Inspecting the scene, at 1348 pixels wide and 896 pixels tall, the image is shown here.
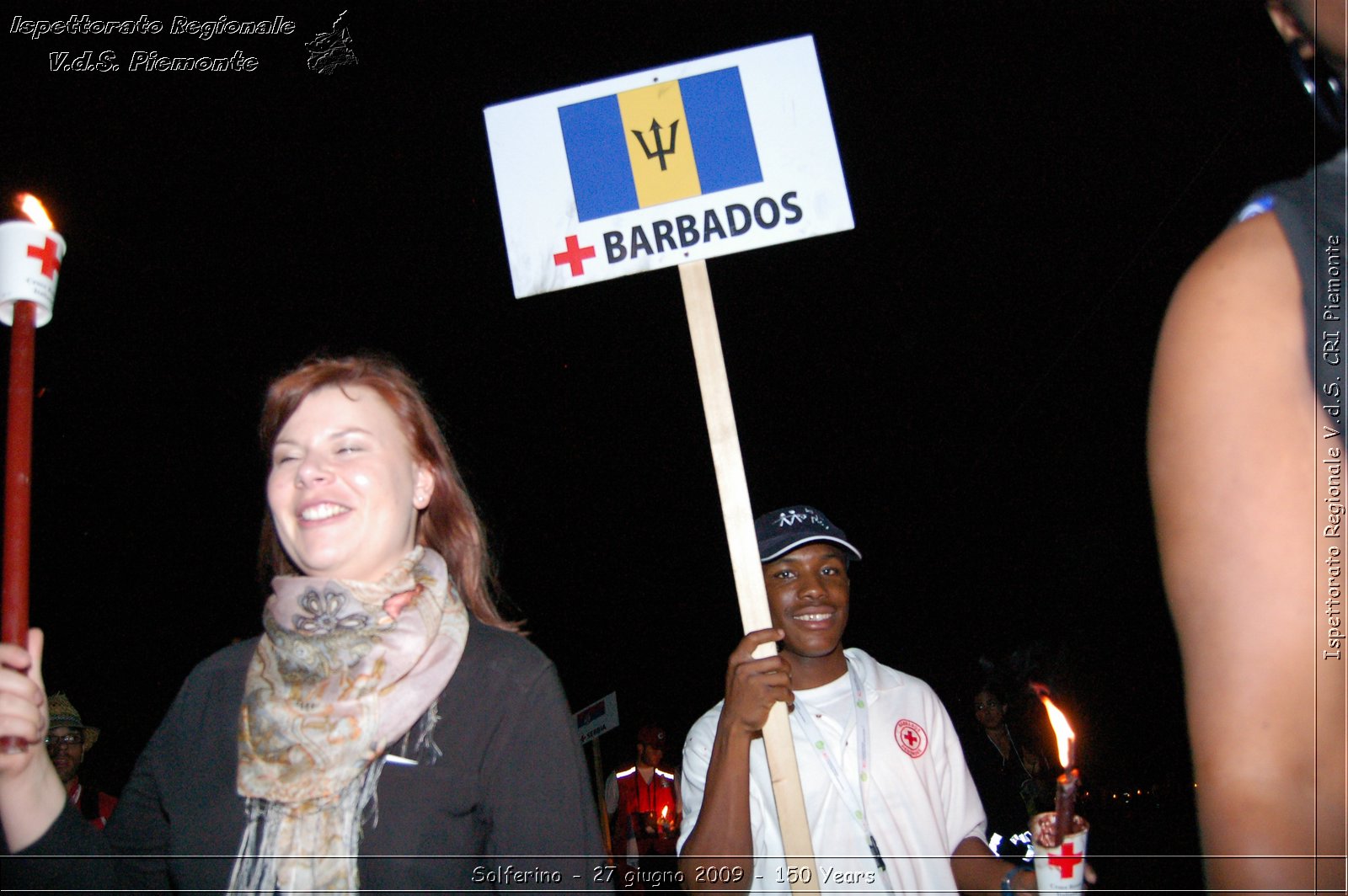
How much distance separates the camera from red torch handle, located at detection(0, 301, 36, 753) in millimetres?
1427

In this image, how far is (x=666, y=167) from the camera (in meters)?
2.38

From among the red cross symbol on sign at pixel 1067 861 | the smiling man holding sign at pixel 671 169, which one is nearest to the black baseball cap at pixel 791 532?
the smiling man holding sign at pixel 671 169

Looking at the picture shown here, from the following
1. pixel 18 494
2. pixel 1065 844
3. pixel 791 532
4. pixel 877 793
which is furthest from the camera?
pixel 791 532

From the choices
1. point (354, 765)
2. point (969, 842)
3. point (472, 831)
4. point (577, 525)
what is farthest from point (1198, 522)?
point (577, 525)

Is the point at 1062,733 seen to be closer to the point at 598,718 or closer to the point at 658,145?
the point at 658,145

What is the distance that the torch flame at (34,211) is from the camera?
1602 millimetres

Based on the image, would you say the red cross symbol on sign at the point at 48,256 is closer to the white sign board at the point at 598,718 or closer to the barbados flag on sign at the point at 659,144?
the barbados flag on sign at the point at 659,144

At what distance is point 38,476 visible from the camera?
7.31m

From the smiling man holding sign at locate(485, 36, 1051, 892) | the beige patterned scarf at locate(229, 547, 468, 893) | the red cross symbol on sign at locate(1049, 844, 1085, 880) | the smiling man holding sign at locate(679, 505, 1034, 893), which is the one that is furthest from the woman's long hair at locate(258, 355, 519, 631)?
the red cross symbol on sign at locate(1049, 844, 1085, 880)

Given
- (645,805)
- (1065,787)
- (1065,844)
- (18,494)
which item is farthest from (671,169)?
(645,805)

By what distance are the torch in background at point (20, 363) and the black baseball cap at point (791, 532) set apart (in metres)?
2.03

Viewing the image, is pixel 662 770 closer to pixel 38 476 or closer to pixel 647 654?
pixel 38 476

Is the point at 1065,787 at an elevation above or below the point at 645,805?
above

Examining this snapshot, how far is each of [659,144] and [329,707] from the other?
1.67 metres
